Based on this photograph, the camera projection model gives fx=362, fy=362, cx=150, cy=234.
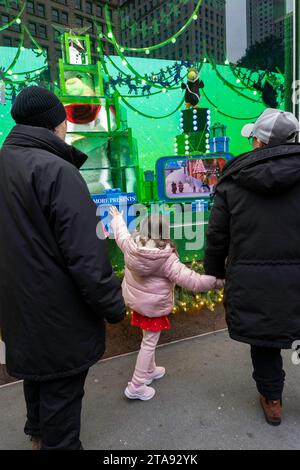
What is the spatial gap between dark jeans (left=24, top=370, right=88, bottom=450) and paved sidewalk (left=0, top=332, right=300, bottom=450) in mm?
458

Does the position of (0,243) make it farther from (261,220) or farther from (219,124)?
(219,124)

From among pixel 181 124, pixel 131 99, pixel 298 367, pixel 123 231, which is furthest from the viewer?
pixel 181 124

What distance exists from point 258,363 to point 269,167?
3.72 ft

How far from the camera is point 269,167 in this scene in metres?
1.82

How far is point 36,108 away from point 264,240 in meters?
1.30

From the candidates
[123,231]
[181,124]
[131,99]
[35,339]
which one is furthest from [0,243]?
[181,124]

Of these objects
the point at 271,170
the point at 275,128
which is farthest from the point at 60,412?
the point at 275,128

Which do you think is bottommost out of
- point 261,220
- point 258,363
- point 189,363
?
point 189,363

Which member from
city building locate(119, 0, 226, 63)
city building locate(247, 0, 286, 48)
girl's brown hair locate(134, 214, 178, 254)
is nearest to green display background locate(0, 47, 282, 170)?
city building locate(119, 0, 226, 63)

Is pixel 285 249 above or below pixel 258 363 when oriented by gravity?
above

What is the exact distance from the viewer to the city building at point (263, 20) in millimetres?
4465

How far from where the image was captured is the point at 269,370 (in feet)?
6.91

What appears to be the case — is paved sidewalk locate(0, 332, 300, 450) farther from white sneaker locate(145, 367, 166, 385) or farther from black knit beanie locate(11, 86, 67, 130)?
black knit beanie locate(11, 86, 67, 130)

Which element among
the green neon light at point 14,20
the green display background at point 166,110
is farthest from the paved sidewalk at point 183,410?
the green neon light at point 14,20
